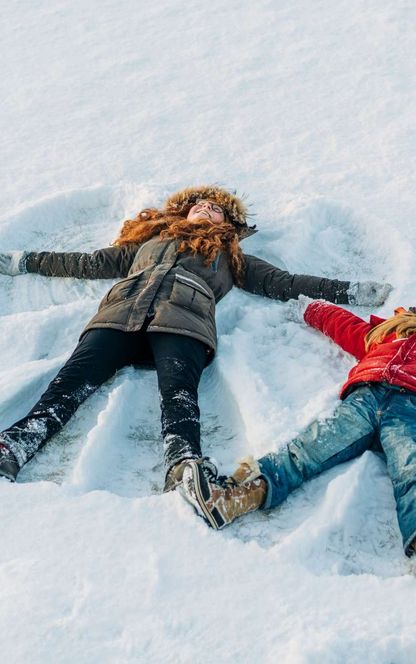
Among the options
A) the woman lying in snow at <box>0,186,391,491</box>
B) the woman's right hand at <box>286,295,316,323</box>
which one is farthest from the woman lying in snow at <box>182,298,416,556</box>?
the woman's right hand at <box>286,295,316,323</box>

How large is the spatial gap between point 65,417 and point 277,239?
2.01 meters

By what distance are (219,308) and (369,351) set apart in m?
0.95

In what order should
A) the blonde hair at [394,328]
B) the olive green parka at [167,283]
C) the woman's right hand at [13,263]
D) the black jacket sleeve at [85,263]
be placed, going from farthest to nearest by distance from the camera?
the woman's right hand at [13,263]
the black jacket sleeve at [85,263]
the olive green parka at [167,283]
the blonde hair at [394,328]

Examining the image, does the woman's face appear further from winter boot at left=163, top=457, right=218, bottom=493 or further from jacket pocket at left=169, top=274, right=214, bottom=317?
winter boot at left=163, top=457, right=218, bottom=493

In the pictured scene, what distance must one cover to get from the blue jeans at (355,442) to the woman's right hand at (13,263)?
7.17ft

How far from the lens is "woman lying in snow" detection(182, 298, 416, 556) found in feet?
8.13

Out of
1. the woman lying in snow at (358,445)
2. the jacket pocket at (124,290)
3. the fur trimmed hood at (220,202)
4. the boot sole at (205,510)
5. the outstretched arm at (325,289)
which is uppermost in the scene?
the jacket pocket at (124,290)

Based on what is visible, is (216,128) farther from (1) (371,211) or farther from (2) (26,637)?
(2) (26,637)

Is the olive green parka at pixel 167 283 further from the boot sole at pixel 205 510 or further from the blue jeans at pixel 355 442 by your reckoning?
the boot sole at pixel 205 510

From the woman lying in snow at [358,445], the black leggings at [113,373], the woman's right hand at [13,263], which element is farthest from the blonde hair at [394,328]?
the woman's right hand at [13,263]

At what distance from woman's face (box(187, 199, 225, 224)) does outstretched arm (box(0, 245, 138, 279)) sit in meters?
0.41

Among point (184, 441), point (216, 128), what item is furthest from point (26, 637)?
point (216, 128)

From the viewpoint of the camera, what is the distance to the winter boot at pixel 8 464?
2.67 metres

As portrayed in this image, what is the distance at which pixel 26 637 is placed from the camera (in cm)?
200
